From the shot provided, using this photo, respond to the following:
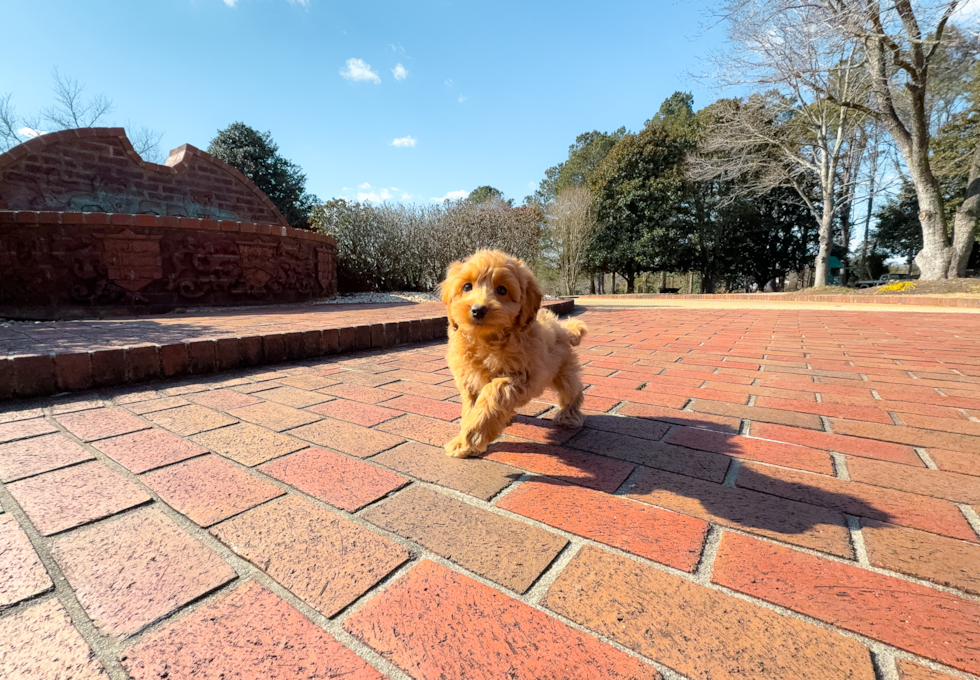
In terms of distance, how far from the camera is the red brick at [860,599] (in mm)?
927

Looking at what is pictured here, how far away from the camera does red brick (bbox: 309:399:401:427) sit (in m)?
2.29

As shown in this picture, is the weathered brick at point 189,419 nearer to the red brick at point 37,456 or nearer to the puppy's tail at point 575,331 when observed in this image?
the red brick at point 37,456

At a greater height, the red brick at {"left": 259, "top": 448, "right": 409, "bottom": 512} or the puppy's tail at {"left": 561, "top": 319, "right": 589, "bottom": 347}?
the puppy's tail at {"left": 561, "top": 319, "right": 589, "bottom": 347}

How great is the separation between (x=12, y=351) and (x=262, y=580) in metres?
2.94

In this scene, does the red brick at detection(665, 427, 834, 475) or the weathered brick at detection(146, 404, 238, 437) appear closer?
the red brick at detection(665, 427, 834, 475)

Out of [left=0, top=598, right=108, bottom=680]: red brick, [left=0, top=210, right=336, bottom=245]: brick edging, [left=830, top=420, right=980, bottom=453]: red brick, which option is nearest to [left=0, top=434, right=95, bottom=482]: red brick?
[left=0, top=598, right=108, bottom=680]: red brick

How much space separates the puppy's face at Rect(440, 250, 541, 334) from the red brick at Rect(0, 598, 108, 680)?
1422 mm

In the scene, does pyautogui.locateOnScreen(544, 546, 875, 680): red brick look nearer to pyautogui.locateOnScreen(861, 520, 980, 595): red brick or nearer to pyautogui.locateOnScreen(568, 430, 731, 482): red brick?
pyautogui.locateOnScreen(861, 520, 980, 595): red brick

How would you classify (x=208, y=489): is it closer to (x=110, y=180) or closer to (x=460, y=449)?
(x=460, y=449)

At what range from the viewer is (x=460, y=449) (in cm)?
185

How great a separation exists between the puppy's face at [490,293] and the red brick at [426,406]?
0.61 m

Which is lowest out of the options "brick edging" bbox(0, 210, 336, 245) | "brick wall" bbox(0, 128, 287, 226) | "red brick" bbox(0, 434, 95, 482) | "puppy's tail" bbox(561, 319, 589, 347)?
"red brick" bbox(0, 434, 95, 482)

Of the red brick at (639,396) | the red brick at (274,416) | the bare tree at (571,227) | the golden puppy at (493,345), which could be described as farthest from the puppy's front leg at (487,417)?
the bare tree at (571,227)

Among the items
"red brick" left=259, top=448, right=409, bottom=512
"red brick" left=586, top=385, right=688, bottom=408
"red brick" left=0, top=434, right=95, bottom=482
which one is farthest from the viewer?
"red brick" left=586, top=385, right=688, bottom=408
